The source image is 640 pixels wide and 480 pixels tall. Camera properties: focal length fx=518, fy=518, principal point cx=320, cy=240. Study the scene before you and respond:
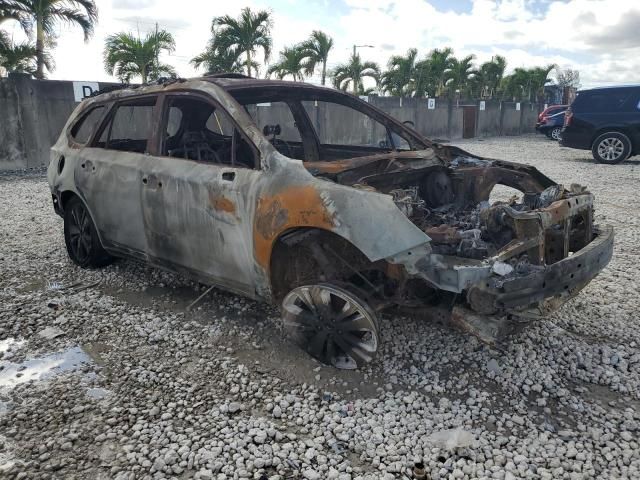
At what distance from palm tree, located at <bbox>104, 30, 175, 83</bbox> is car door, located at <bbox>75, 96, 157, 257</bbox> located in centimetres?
1530

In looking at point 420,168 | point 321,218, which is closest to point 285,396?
point 321,218

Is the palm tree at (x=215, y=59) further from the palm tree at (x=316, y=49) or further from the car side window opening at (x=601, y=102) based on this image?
the car side window opening at (x=601, y=102)

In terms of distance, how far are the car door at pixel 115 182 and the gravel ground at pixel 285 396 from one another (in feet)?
1.75

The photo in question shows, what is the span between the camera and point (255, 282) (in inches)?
137

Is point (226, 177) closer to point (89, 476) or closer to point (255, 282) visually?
point (255, 282)

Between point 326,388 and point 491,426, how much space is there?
3.07 feet

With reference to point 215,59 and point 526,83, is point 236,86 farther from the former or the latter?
point 526,83

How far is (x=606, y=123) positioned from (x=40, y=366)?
13.2m

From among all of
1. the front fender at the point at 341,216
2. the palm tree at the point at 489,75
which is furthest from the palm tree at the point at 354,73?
the front fender at the point at 341,216

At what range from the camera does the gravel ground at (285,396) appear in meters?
2.45

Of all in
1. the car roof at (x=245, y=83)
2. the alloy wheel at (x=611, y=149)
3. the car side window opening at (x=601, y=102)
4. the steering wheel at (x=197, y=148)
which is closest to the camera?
the car roof at (x=245, y=83)

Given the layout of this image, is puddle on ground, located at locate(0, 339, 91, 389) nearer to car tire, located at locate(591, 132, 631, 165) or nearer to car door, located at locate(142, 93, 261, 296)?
car door, located at locate(142, 93, 261, 296)

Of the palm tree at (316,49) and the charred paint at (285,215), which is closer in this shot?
the charred paint at (285,215)

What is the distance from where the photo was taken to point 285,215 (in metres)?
3.14
